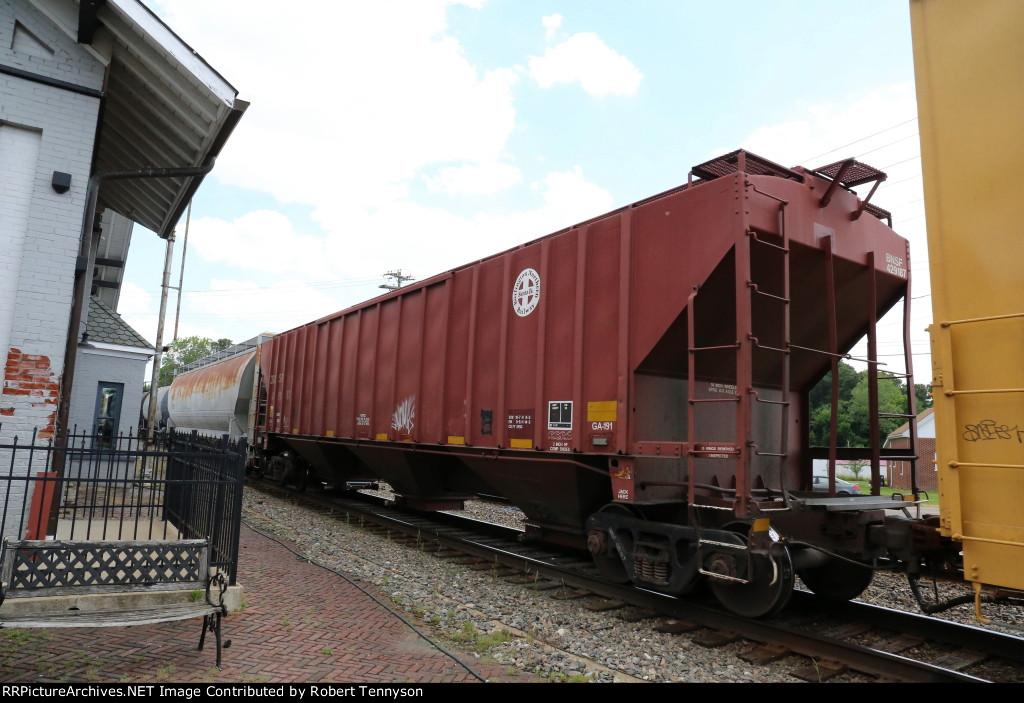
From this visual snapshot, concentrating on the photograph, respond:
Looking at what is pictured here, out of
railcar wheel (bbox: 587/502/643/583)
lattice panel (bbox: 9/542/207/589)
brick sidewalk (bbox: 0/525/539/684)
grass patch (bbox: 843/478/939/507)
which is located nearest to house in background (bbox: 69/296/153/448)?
brick sidewalk (bbox: 0/525/539/684)

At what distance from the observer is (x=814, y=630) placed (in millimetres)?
5617

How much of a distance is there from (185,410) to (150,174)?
57.0 feet

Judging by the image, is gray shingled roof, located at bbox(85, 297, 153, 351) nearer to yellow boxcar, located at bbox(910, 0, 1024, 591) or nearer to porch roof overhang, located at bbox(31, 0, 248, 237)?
porch roof overhang, located at bbox(31, 0, 248, 237)

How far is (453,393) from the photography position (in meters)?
8.80

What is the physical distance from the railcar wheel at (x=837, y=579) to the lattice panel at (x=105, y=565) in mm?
5261

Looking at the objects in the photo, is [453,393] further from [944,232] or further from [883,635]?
[944,232]

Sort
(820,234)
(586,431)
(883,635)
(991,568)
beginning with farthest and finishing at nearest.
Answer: (586,431), (820,234), (883,635), (991,568)

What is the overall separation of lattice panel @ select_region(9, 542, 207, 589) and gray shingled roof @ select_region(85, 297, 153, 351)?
12.1 meters

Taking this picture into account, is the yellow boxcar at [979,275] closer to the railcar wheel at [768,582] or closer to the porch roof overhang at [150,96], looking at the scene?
the railcar wheel at [768,582]

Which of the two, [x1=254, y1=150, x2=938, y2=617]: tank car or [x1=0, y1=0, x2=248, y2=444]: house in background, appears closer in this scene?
[x1=254, y1=150, x2=938, y2=617]: tank car

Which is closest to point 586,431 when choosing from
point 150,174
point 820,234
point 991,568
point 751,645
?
point 751,645

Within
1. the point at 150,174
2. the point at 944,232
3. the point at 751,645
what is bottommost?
the point at 751,645

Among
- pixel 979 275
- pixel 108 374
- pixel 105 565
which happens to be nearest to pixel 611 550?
pixel 979 275

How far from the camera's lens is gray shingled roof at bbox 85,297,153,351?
594 inches
